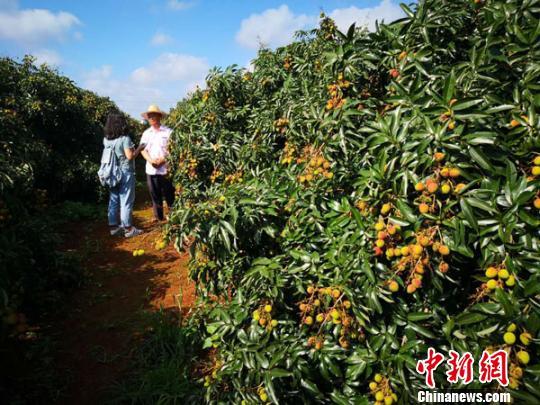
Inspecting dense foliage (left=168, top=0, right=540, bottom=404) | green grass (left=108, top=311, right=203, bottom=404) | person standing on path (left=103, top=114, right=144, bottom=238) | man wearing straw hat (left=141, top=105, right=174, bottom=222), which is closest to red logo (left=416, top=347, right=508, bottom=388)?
dense foliage (left=168, top=0, right=540, bottom=404)

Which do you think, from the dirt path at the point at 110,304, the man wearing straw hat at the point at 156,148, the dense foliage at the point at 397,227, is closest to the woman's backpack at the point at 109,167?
the man wearing straw hat at the point at 156,148

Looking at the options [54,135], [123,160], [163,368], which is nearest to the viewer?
[163,368]

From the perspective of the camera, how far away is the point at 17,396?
2039 millimetres

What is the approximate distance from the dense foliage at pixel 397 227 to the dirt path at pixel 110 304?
700mm

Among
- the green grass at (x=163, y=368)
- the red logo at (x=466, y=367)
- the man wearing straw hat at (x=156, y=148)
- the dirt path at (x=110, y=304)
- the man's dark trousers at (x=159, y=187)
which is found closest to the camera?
the red logo at (x=466, y=367)

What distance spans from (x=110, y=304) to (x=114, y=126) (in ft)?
8.10

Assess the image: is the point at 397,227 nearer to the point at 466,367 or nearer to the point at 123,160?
the point at 466,367

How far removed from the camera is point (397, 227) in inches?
54.3

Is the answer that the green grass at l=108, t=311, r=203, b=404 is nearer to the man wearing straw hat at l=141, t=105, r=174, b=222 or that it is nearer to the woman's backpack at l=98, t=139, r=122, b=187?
the man wearing straw hat at l=141, t=105, r=174, b=222

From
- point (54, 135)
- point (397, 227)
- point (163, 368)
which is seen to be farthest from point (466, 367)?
point (54, 135)

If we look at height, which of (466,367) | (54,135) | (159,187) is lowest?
(466,367)

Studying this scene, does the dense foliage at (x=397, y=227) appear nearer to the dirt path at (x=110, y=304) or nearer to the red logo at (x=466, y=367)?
the red logo at (x=466, y=367)

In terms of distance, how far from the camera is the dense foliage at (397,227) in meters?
1.26

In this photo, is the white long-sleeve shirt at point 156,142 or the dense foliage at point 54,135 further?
the white long-sleeve shirt at point 156,142
